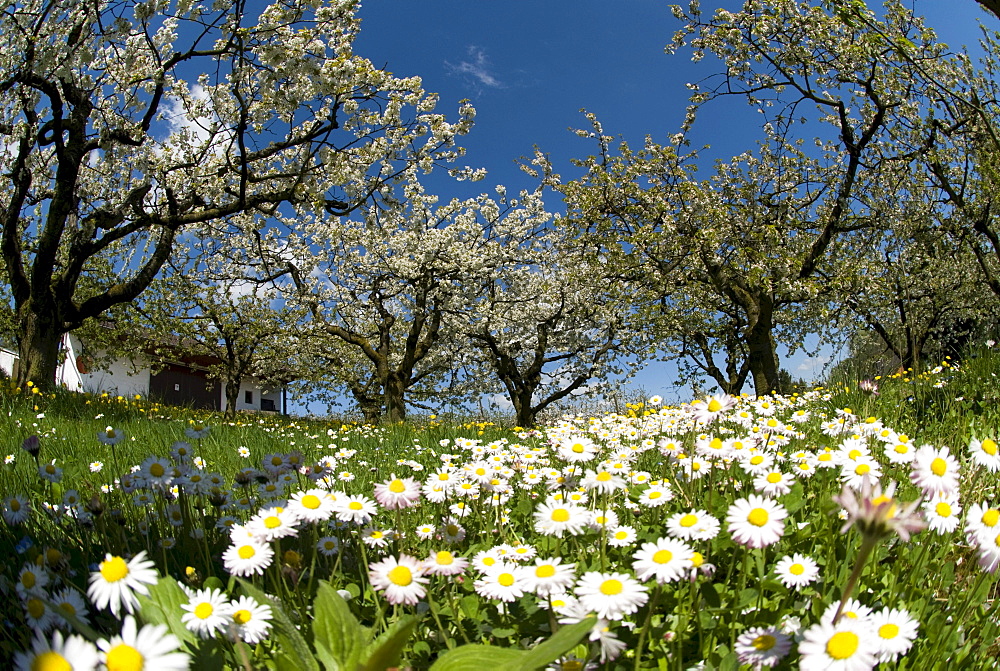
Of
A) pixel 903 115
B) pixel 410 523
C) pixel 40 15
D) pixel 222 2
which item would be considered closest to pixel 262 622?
pixel 410 523

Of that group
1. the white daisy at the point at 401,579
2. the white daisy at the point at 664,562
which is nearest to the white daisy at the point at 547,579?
the white daisy at the point at 664,562

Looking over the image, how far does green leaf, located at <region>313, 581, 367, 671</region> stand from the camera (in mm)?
1361

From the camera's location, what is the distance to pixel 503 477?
2.79m

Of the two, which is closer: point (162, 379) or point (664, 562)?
point (664, 562)

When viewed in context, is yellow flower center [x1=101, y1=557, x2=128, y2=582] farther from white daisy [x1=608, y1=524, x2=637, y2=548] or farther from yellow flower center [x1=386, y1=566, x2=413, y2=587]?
white daisy [x1=608, y1=524, x2=637, y2=548]

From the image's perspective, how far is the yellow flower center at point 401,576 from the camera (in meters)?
1.59

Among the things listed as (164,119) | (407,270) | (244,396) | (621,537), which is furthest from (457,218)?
(244,396)

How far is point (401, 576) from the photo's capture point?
1588 mm

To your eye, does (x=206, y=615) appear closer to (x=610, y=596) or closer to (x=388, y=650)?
(x=388, y=650)

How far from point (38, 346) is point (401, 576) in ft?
41.8

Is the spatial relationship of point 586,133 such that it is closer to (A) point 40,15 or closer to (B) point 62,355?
(A) point 40,15

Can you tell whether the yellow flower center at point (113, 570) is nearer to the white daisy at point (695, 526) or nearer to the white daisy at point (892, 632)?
the white daisy at point (695, 526)

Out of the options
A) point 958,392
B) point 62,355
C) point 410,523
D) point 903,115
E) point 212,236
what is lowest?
point 410,523

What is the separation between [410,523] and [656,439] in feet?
6.38
